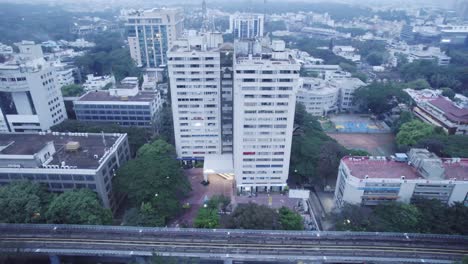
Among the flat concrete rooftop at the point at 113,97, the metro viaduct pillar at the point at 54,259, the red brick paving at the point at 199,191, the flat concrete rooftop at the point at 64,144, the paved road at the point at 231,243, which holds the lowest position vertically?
the red brick paving at the point at 199,191

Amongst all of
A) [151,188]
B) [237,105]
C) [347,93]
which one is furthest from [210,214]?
[347,93]

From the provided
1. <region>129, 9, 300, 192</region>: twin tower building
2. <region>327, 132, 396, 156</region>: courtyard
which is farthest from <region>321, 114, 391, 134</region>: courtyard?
<region>129, 9, 300, 192</region>: twin tower building

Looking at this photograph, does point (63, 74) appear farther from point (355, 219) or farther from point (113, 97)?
point (355, 219)

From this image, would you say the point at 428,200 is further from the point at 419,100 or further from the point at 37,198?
the point at 37,198

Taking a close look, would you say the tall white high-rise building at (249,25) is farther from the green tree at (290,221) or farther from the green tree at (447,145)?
the green tree at (290,221)

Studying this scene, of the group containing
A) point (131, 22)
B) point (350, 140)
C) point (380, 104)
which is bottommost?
point (350, 140)

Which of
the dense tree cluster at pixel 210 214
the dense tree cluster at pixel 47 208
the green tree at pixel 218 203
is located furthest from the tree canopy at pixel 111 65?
the dense tree cluster at pixel 210 214

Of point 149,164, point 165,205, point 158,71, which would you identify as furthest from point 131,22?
point 165,205
